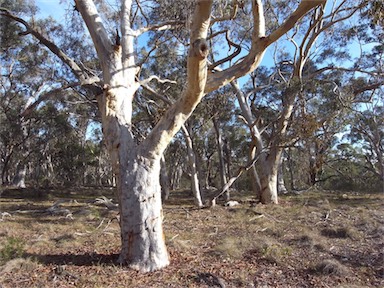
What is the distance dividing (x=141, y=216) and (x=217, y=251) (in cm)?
166

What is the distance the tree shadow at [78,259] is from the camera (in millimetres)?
4617

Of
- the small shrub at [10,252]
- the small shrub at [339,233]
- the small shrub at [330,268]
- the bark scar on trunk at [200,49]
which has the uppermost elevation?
the bark scar on trunk at [200,49]

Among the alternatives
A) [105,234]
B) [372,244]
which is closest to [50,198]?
[105,234]

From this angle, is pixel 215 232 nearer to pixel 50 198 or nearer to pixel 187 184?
pixel 50 198

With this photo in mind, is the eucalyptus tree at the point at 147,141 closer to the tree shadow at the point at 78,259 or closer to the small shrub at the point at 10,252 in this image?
the tree shadow at the point at 78,259

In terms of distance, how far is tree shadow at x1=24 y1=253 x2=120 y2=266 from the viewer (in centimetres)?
462

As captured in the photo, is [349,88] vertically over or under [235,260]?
over

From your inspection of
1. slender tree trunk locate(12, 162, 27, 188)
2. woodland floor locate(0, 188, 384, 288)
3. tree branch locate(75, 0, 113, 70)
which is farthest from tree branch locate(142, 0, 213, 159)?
slender tree trunk locate(12, 162, 27, 188)

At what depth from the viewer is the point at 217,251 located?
17.7ft

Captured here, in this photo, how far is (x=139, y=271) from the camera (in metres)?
4.28

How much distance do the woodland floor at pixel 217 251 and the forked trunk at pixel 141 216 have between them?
0.16 metres

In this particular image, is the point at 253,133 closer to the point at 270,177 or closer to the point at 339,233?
the point at 270,177

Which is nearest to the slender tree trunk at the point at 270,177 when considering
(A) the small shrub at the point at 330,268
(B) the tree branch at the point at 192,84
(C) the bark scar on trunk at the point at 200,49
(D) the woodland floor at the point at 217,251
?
(D) the woodland floor at the point at 217,251

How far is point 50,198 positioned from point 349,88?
41.3 ft
